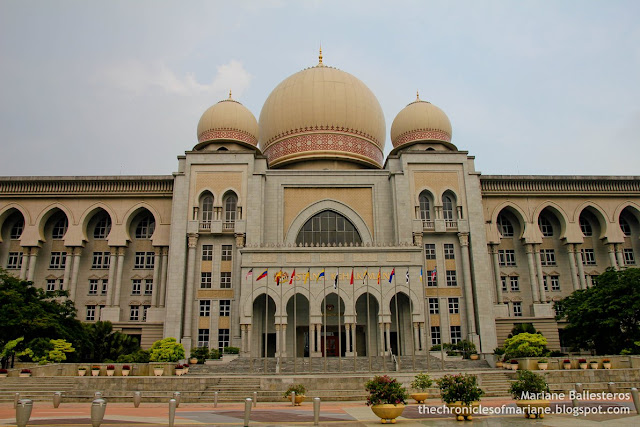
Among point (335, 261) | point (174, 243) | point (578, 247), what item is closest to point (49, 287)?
point (174, 243)

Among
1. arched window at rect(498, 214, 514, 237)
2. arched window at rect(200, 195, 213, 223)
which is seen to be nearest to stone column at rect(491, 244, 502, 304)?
arched window at rect(498, 214, 514, 237)

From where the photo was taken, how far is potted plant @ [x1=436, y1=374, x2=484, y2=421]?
1100 cm

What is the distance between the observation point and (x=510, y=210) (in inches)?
1369

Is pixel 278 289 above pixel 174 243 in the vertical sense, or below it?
below

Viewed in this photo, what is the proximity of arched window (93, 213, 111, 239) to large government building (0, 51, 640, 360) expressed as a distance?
0.45ft

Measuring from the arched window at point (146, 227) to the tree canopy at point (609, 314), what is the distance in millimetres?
26035

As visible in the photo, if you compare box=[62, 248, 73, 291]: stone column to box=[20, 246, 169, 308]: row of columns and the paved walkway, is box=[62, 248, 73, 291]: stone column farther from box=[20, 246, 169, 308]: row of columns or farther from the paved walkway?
the paved walkway

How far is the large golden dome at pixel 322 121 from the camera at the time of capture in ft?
115

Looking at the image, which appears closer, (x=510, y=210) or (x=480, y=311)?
(x=480, y=311)

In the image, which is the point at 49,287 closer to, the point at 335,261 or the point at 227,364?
the point at 227,364

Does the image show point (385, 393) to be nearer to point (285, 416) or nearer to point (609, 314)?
point (285, 416)

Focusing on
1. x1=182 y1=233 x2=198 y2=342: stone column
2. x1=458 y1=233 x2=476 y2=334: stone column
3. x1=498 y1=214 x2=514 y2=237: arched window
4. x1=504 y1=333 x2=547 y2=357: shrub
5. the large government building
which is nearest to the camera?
x1=504 y1=333 x2=547 y2=357: shrub

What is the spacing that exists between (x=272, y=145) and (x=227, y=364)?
16567 millimetres

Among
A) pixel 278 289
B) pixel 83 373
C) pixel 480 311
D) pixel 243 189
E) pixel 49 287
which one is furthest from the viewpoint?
pixel 49 287
